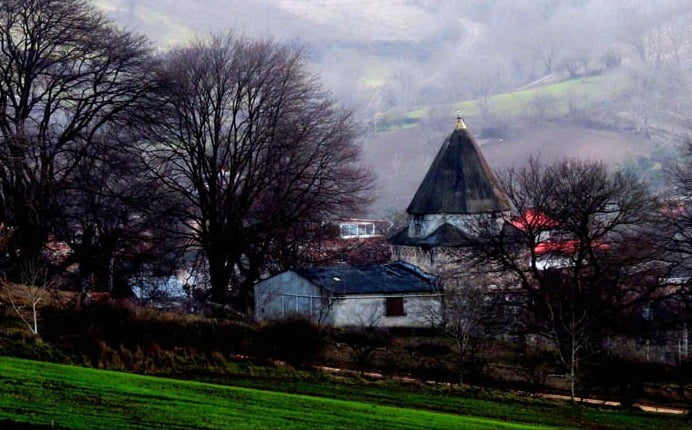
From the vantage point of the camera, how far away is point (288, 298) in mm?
36375

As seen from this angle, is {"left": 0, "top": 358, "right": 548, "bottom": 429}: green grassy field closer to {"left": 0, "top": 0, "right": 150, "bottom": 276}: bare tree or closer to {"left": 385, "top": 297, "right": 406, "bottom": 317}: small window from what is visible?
{"left": 0, "top": 0, "right": 150, "bottom": 276}: bare tree

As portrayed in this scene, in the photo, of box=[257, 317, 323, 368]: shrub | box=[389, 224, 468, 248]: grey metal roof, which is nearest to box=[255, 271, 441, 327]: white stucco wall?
box=[389, 224, 468, 248]: grey metal roof

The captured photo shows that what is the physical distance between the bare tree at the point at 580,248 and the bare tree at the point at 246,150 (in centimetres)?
780

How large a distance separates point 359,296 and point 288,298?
3184 millimetres

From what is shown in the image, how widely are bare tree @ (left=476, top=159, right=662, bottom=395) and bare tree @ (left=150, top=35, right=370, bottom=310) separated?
780 cm

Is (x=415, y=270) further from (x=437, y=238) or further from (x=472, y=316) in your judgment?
(x=472, y=316)

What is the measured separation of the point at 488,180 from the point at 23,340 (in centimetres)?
2507

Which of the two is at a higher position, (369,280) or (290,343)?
(369,280)

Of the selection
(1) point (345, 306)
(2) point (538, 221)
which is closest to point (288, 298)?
(1) point (345, 306)

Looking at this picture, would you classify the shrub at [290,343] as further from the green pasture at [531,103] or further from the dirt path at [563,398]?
the green pasture at [531,103]

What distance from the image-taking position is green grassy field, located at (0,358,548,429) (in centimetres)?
1402

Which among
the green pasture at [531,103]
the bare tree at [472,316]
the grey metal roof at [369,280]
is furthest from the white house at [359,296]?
the green pasture at [531,103]

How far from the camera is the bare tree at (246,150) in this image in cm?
3778

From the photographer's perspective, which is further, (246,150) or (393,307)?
(246,150)
